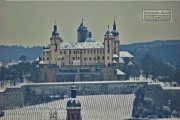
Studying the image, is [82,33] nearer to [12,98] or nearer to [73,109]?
[12,98]

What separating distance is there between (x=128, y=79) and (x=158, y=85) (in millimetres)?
858

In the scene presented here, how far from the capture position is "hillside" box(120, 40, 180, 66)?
129ft

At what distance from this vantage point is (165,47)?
3966 centimetres

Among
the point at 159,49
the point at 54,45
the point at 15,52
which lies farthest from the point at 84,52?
the point at 15,52

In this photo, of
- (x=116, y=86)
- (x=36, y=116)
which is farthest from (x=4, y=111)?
(x=116, y=86)

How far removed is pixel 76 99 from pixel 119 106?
2.45 meters

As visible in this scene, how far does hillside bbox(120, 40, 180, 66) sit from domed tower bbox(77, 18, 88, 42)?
3.04ft

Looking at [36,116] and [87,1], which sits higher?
[87,1]

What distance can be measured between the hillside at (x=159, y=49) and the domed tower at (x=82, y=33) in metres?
0.93

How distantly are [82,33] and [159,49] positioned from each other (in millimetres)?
1935

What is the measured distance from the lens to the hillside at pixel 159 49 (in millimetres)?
39281

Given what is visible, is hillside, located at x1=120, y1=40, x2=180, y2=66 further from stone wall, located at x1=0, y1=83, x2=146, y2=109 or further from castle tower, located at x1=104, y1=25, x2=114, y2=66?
stone wall, located at x1=0, y1=83, x2=146, y2=109

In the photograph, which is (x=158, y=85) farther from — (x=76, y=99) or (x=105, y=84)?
(x=76, y=99)

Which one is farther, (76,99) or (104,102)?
(104,102)
